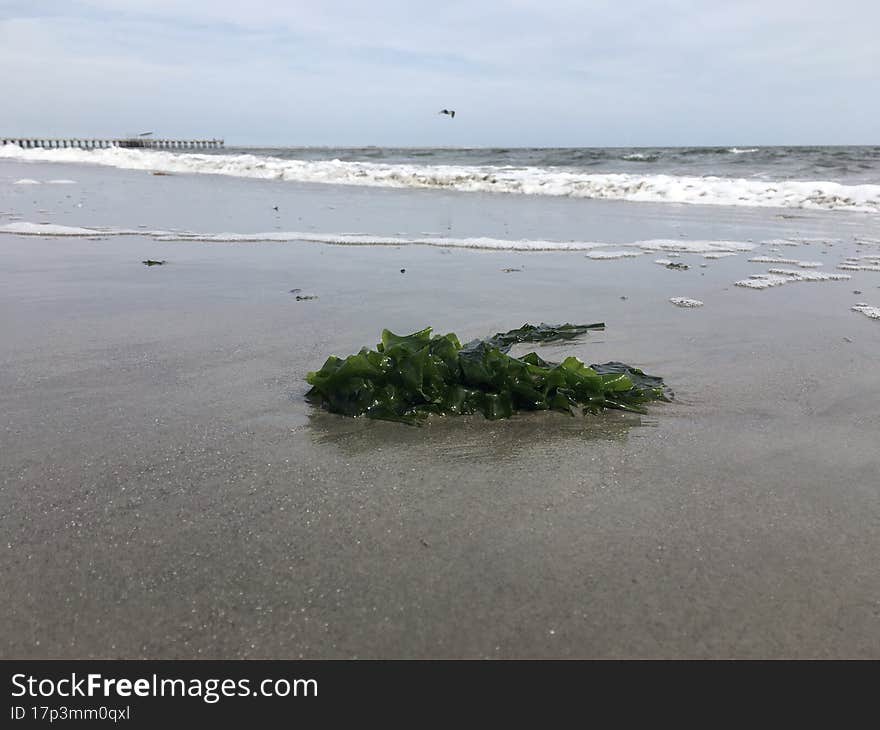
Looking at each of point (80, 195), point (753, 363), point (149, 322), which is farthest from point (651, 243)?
point (80, 195)

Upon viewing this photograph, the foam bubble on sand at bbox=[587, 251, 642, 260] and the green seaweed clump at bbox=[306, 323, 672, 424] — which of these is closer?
the green seaweed clump at bbox=[306, 323, 672, 424]

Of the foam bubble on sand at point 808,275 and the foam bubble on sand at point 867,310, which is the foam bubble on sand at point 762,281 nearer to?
the foam bubble on sand at point 808,275

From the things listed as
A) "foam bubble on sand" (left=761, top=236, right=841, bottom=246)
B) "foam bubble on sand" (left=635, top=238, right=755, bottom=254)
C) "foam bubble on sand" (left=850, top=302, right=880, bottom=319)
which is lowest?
"foam bubble on sand" (left=850, top=302, right=880, bottom=319)

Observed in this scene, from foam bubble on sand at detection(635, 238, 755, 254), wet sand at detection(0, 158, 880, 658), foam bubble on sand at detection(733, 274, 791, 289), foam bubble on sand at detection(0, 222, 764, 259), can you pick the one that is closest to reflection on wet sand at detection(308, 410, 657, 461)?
wet sand at detection(0, 158, 880, 658)

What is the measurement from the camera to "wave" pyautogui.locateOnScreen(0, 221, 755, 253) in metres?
5.64

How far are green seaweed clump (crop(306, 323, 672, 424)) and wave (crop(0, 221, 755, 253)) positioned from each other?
11.2 feet

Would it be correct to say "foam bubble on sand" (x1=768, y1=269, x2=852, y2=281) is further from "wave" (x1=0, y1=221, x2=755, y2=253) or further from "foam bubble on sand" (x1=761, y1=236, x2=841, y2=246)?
"foam bubble on sand" (x1=761, y1=236, x2=841, y2=246)

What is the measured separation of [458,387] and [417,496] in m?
0.66

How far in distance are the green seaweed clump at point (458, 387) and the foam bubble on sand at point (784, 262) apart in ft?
10.5

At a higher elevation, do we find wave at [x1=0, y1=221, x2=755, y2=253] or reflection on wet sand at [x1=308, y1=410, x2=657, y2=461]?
wave at [x1=0, y1=221, x2=755, y2=253]

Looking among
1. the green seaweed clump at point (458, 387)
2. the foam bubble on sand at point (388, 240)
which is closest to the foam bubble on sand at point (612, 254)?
the foam bubble on sand at point (388, 240)

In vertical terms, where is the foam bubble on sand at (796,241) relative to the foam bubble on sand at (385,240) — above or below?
above

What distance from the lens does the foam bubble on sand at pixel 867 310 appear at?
135 inches
